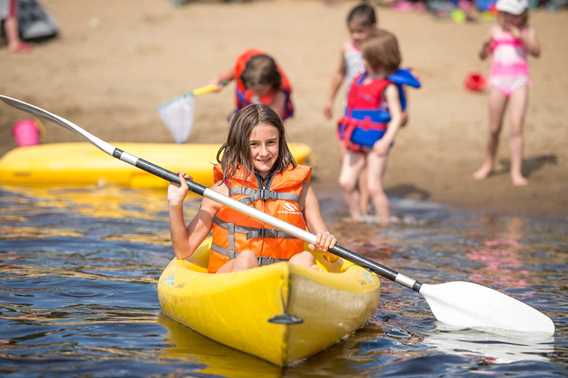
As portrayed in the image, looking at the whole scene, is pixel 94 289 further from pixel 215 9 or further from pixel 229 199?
pixel 215 9

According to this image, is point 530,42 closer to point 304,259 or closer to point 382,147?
point 382,147

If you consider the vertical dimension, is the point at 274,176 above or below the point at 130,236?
above

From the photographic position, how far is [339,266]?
4.90m

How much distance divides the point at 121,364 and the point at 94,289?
4.24 feet

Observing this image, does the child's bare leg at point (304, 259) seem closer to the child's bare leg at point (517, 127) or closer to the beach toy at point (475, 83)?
the child's bare leg at point (517, 127)

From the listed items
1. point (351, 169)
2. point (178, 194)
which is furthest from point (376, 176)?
point (178, 194)

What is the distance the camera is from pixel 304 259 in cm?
456

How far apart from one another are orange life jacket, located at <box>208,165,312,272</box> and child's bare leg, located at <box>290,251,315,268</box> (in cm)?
6

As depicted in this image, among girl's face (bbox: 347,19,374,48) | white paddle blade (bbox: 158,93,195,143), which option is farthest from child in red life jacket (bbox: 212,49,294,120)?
girl's face (bbox: 347,19,374,48)

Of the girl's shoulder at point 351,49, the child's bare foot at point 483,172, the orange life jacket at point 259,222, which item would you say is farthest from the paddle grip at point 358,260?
the child's bare foot at point 483,172

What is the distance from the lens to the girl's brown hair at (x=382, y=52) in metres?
6.84

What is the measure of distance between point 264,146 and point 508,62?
13.5 ft

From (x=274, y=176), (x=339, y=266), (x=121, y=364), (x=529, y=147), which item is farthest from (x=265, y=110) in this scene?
(x=529, y=147)

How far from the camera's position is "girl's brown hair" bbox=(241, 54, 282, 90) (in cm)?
713
